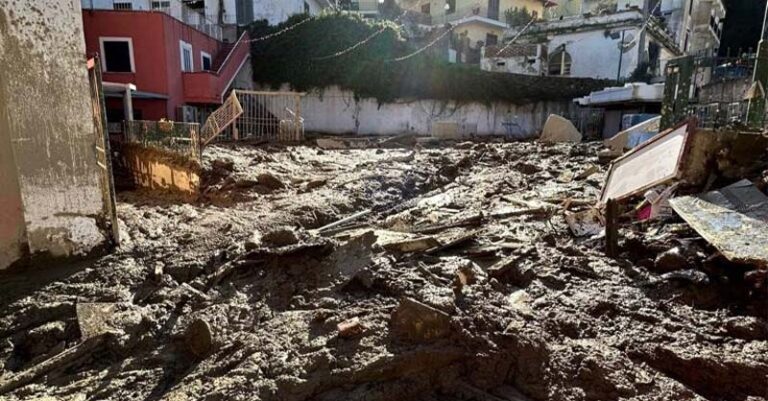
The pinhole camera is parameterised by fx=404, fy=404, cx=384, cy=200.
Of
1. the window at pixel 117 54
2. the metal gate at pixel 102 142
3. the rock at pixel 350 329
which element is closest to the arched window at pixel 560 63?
the window at pixel 117 54

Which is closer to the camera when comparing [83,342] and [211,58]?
[83,342]

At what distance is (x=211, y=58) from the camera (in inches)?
815

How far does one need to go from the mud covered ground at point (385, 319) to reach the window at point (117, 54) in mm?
13859

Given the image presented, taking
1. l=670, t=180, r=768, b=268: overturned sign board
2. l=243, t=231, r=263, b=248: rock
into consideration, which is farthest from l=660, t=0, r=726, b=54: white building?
l=243, t=231, r=263, b=248: rock

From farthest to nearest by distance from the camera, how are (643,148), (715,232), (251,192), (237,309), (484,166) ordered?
1. (484,166)
2. (251,192)
3. (643,148)
4. (715,232)
5. (237,309)

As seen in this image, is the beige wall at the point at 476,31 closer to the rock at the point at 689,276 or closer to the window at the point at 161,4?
the window at the point at 161,4

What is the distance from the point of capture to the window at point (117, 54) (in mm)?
15969

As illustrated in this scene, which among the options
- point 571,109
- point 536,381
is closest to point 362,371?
point 536,381

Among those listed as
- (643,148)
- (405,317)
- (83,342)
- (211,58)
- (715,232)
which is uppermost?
(211,58)

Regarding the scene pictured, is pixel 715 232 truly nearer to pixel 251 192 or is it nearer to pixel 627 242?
pixel 627 242

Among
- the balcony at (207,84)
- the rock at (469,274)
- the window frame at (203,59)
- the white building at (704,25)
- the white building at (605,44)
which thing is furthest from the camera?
the white building at (605,44)

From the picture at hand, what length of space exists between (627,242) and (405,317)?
9.25 feet

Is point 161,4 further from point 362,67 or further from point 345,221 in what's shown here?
point 345,221

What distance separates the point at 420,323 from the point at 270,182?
5.92m
